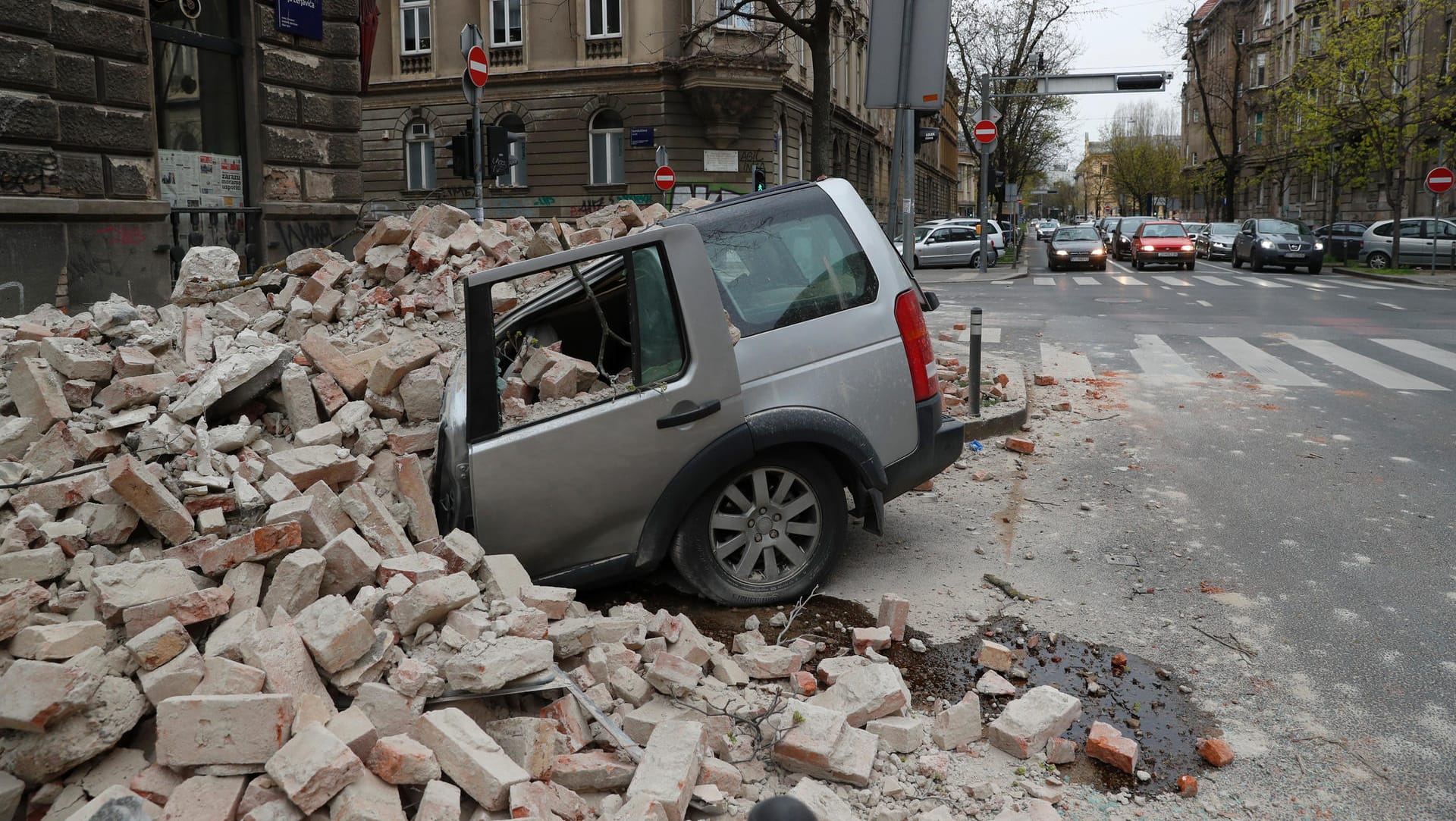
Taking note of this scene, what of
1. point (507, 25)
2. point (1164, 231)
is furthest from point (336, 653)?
point (1164, 231)

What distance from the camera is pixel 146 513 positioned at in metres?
3.74

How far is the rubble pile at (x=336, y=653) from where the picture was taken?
2824mm

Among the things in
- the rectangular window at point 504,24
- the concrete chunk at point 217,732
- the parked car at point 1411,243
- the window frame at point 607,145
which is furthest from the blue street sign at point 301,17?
the parked car at point 1411,243

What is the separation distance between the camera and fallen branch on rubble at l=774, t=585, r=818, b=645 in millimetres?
4513

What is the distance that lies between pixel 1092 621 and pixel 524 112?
30.9 meters

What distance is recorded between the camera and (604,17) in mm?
32219

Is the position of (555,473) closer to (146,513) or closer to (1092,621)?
(146,513)

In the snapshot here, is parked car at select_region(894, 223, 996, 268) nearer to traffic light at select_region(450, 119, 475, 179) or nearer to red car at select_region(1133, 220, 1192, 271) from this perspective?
red car at select_region(1133, 220, 1192, 271)

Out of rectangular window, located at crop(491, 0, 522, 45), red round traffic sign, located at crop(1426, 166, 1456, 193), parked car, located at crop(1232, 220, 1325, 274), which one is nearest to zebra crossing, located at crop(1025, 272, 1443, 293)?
parked car, located at crop(1232, 220, 1325, 274)

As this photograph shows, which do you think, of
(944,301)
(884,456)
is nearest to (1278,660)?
(884,456)

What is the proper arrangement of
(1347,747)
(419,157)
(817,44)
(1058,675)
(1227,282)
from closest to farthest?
(1347,747), (1058,675), (817,44), (1227,282), (419,157)

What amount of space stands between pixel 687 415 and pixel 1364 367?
9.90 m

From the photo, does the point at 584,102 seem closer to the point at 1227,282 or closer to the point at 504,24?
the point at 504,24

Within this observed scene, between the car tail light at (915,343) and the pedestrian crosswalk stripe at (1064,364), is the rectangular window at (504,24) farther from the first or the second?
the car tail light at (915,343)
